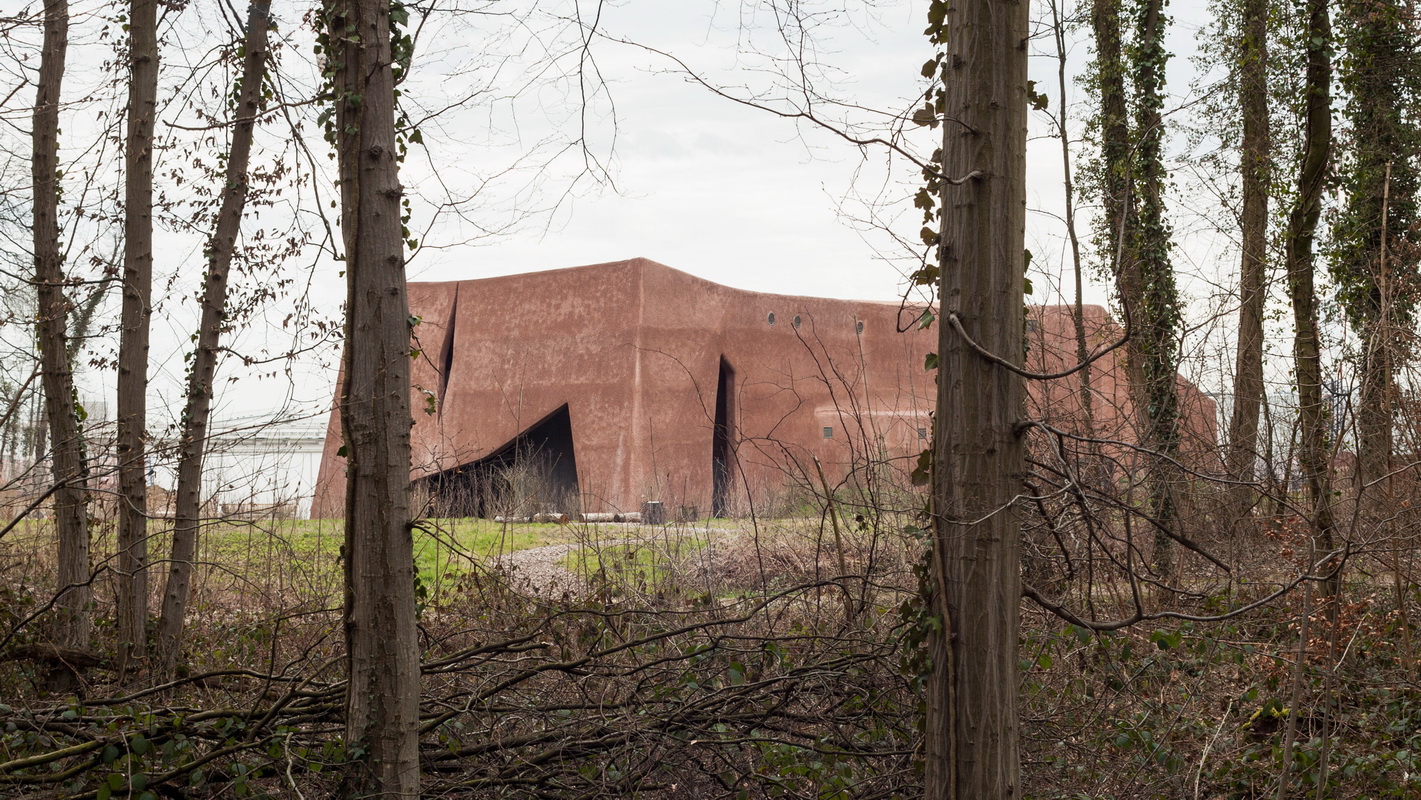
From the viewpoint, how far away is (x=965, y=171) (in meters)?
2.62

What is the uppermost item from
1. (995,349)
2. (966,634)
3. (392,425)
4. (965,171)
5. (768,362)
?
(768,362)

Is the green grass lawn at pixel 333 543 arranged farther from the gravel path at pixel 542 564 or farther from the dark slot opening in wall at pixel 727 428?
the dark slot opening in wall at pixel 727 428

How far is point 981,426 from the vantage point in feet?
8.40

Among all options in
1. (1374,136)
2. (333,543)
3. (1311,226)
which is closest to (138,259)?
(333,543)

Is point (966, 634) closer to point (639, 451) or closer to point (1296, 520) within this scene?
point (1296, 520)

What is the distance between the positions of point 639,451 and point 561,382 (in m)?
2.25

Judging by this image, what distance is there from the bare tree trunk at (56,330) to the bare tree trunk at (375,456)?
3.33 meters

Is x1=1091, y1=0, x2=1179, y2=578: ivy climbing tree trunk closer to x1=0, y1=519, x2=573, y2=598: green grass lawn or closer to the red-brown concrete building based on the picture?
→ x1=0, y1=519, x2=573, y2=598: green grass lawn

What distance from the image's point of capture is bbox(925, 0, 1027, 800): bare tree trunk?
256 cm

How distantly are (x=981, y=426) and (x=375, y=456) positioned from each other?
1.63 metres

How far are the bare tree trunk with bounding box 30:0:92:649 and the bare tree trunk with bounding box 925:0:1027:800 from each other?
4.70m

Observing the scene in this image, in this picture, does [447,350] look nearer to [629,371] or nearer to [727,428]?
[629,371]

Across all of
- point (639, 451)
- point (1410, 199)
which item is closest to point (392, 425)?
point (1410, 199)

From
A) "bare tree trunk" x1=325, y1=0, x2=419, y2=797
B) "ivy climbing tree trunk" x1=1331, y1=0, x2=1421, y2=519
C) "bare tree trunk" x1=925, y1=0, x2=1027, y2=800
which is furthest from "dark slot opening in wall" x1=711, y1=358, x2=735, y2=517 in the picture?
"bare tree trunk" x1=925, y1=0, x2=1027, y2=800
